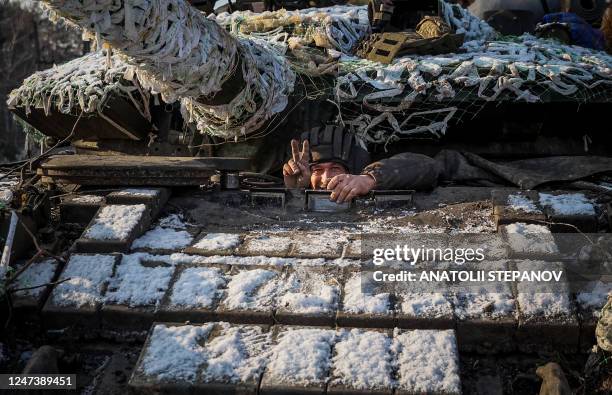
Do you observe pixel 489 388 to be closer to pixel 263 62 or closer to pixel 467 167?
pixel 467 167

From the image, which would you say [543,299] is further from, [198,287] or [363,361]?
[198,287]

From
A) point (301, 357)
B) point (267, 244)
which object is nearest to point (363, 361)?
point (301, 357)

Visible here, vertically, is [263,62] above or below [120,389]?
above

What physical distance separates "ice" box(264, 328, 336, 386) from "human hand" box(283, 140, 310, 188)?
4.73 ft

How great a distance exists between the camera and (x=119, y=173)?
3725 mm

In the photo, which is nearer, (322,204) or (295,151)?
(322,204)

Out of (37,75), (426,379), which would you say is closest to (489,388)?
(426,379)

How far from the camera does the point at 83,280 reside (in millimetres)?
3037

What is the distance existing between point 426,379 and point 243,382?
0.57m

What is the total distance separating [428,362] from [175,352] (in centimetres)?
83

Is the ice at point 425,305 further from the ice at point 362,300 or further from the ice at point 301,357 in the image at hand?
the ice at point 301,357

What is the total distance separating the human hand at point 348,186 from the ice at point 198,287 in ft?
2.69

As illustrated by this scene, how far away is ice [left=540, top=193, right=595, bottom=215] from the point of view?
10.6 feet

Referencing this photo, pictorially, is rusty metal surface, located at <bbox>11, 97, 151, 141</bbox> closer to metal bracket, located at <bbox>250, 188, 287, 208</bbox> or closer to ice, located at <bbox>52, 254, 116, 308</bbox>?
Result: metal bracket, located at <bbox>250, 188, 287, 208</bbox>
